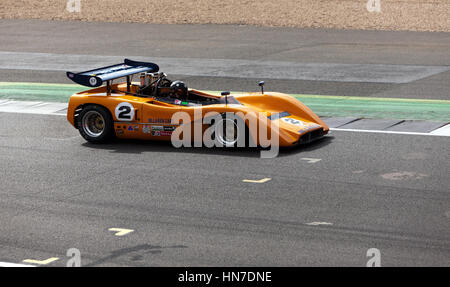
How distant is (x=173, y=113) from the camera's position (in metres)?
13.9

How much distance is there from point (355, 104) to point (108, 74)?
581 centimetres

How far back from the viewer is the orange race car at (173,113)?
531 inches

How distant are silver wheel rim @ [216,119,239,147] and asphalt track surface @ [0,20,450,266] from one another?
189mm

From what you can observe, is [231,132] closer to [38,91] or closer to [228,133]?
[228,133]

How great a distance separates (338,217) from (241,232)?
1260 mm

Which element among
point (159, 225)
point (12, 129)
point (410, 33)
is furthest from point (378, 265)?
point (410, 33)

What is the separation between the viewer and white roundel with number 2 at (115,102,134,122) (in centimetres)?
1416

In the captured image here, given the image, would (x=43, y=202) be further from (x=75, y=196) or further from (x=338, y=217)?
(x=338, y=217)

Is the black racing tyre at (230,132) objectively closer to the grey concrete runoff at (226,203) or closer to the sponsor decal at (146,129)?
the grey concrete runoff at (226,203)

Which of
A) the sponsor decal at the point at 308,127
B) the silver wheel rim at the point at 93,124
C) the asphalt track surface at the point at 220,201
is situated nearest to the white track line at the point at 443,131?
the asphalt track surface at the point at 220,201

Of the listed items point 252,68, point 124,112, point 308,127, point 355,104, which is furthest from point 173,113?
point 252,68

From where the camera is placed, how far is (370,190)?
11281mm

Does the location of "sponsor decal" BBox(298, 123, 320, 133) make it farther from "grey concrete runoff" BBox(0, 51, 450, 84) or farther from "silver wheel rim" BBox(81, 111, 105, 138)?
"grey concrete runoff" BBox(0, 51, 450, 84)

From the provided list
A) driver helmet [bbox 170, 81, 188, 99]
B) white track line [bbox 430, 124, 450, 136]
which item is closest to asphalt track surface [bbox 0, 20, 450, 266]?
white track line [bbox 430, 124, 450, 136]
